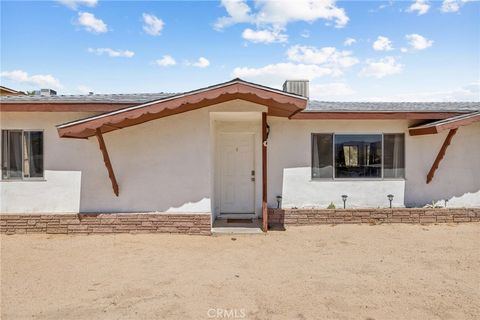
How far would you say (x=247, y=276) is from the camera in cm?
484

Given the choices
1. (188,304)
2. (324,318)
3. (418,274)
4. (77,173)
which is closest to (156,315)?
(188,304)

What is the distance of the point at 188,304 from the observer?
3.88m

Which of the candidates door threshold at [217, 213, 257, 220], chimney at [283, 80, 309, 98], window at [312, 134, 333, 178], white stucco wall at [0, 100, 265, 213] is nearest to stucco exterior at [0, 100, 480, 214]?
white stucco wall at [0, 100, 265, 213]

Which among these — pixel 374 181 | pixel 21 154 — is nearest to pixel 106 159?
pixel 21 154

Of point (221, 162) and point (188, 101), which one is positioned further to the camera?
point (221, 162)

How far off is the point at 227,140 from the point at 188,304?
18.3ft

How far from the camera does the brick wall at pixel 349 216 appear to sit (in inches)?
316

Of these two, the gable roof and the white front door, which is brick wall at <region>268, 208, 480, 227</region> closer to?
the white front door

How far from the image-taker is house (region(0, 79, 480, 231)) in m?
7.27

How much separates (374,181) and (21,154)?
30.4 feet

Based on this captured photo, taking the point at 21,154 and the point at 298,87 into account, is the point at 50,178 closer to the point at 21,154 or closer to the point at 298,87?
the point at 21,154

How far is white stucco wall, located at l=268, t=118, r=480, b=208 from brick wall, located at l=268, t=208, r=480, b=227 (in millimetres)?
→ 445

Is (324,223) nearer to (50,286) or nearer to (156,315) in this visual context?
(156,315)

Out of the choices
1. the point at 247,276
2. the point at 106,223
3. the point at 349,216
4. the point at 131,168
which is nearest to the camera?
the point at 247,276
